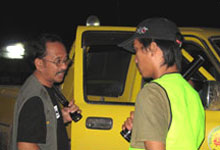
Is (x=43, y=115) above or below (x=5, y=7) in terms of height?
below

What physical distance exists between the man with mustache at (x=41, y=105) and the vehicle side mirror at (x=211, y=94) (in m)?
1.03

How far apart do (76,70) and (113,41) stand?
0.48m

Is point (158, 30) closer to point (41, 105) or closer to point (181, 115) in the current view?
point (181, 115)

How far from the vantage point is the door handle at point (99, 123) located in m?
3.19

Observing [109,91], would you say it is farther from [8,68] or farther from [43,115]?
[8,68]

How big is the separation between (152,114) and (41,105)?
0.80 metres

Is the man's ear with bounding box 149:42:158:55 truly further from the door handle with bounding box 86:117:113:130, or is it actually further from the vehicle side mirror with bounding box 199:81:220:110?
the door handle with bounding box 86:117:113:130

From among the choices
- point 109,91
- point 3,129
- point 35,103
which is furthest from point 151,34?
point 109,91

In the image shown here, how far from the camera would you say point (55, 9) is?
3366 cm

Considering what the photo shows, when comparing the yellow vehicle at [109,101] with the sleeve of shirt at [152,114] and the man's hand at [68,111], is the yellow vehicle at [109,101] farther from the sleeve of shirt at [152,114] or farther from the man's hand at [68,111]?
the sleeve of shirt at [152,114]

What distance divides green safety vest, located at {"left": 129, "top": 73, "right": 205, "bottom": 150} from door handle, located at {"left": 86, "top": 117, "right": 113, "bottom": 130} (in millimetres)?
1308

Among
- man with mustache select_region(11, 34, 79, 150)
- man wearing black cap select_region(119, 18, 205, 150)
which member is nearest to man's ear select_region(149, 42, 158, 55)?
man wearing black cap select_region(119, 18, 205, 150)

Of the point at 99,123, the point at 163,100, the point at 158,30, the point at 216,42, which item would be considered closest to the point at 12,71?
the point at 99,123

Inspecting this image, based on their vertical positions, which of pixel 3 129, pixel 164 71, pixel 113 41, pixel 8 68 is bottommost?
pixel 3 129
